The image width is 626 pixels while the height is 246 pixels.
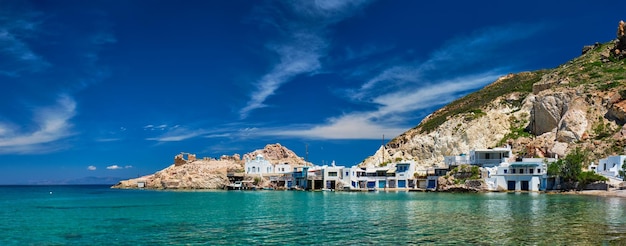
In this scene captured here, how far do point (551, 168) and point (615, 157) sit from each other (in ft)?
28.0

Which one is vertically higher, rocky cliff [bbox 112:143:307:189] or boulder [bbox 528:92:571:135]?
boulder [bbox 528:92:571:135]

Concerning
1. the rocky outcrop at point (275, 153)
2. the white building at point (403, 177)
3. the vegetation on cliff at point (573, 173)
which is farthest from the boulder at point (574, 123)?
the rocky outcrop at point (275, 153)

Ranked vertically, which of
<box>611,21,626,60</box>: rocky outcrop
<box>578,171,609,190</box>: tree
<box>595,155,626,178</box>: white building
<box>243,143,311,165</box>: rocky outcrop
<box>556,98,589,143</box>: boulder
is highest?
<box>611,21,626,60</box>: rocky outcrop

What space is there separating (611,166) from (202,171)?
88.8 meters

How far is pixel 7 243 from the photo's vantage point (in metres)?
24.8

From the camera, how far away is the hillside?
8306cm

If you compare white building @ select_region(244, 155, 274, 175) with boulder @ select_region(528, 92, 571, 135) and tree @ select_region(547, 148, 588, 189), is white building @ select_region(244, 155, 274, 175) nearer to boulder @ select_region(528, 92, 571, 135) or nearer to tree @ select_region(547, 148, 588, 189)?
boulder @ select_region(528, 92, 571, 135)

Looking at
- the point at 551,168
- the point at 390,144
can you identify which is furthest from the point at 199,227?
the point at 390,144

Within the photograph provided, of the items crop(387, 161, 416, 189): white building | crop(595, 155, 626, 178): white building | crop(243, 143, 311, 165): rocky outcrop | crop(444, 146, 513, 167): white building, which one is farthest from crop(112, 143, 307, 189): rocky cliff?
crop(595, 155, 626, 178): white building

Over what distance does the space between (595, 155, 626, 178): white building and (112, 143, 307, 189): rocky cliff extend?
77.2 metres

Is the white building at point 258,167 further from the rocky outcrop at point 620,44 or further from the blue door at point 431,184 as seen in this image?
the rocky outcrop at point 620,44

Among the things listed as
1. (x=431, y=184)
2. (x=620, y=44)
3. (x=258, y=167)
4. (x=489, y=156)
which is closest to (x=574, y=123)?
(x=489, y=156)

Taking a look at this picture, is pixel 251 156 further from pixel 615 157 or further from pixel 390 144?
pixel 615 157

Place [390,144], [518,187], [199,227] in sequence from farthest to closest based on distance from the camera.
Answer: [390,144] < [518,187] < [199,227]
